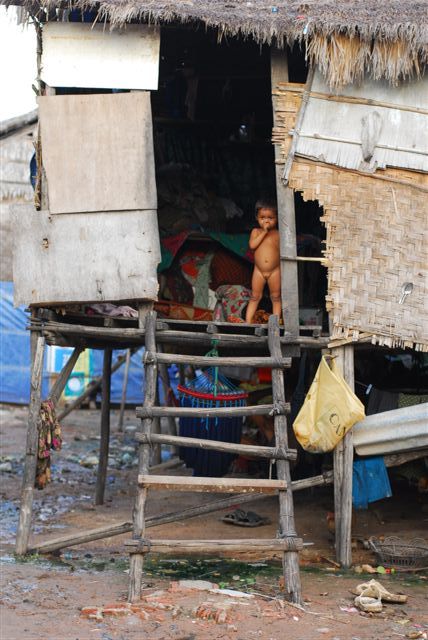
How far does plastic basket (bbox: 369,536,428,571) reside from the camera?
7609mm

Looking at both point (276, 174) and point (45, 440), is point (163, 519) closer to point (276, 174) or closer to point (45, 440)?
point (45, 440)

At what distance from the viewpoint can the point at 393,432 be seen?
760 centimetres

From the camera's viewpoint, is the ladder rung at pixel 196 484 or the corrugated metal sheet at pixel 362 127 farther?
the corrugated metal sheet at pixel 362 127

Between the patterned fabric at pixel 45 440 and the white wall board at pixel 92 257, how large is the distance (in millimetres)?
949

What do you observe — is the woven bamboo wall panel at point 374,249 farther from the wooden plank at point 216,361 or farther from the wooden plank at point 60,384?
the wooden plank at point 60,384

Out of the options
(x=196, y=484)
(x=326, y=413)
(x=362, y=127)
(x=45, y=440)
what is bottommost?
(x=196, y=484)

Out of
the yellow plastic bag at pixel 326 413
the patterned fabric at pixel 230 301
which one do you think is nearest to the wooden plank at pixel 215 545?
the yellow plastic bag at pixel 326 413

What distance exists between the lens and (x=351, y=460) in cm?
764

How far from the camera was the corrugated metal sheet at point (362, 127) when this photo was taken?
744 cm

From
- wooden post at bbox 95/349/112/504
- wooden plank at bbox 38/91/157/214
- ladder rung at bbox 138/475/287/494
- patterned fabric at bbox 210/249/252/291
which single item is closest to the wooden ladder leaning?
ladder rung at bbox 138/475/287/494

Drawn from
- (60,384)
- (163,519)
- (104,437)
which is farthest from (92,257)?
(104,437)

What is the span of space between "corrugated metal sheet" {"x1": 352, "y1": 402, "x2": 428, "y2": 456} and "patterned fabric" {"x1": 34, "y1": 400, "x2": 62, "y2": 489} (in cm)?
252

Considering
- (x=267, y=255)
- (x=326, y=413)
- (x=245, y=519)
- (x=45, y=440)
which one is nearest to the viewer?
(x=326, y=413)

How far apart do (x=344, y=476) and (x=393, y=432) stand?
0.54 metres
